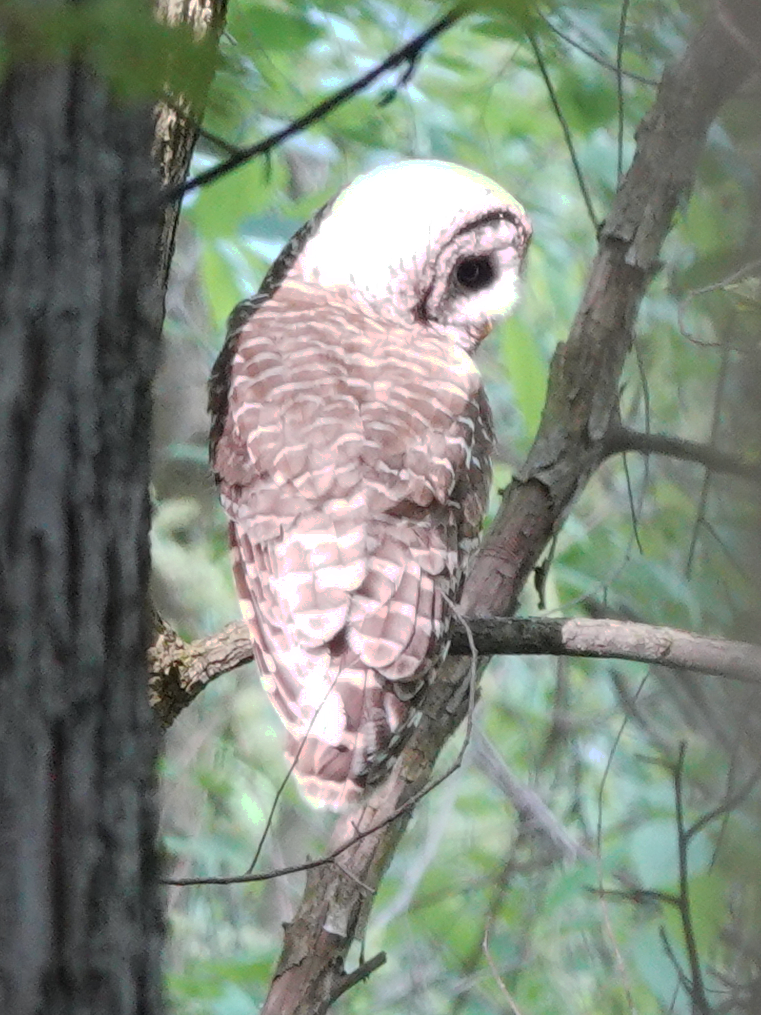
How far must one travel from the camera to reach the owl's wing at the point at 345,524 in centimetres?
195

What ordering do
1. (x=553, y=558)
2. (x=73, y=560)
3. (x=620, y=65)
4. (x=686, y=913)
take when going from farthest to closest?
(x=553, y=558)
(x=620, y=65)
(x=686, y=913)
(x=73, y=560)

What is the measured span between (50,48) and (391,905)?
10.8ft

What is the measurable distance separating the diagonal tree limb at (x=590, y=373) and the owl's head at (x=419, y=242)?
0.48m

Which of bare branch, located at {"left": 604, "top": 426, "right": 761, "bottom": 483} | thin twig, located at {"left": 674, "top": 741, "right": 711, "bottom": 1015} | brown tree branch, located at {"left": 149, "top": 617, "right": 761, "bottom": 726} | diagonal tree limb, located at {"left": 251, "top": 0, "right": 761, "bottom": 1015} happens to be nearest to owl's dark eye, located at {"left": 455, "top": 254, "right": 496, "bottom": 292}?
diagonal tree limb, located at {"left": 251, "top": 0, "right": 761, "bottom": 1015}

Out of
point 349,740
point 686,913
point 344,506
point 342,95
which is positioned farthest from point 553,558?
point 342,95

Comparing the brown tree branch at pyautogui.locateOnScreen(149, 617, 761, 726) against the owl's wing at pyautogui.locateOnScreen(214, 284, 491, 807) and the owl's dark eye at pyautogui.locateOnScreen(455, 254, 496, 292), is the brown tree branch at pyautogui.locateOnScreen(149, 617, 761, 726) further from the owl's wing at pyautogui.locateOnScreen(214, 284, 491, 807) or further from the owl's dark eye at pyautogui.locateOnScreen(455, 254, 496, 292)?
the owl's dark eye at pyautogui.locateOnScreen(455, 254, 496, 292)

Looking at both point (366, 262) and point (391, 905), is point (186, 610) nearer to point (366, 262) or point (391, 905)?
point (391, 905)

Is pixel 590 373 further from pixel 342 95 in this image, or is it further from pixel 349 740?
pixel 342 95

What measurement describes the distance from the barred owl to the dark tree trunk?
870 mm

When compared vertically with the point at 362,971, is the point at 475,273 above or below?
above

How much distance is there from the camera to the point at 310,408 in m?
2.16

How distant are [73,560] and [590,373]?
1.58 meters

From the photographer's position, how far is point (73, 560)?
95cm

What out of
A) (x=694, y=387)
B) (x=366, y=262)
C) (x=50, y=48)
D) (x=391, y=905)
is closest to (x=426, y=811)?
(x=391, y=905)
